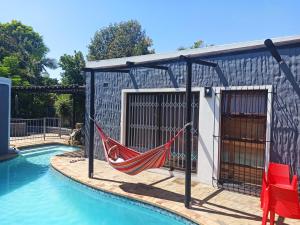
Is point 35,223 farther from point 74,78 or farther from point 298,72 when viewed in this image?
point 74,78

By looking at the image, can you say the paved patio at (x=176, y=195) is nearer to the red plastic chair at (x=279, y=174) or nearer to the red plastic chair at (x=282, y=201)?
the red plastic chair at (x=279, y=174)

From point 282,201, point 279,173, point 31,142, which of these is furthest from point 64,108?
point 282,201

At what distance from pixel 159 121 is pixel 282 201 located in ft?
14.7

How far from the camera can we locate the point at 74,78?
72.1 feet

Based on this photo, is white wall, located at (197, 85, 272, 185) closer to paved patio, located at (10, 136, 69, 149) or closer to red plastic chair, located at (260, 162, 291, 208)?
red plastic chair, located at (260, 162, 291, 208)

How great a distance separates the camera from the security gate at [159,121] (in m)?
7.60

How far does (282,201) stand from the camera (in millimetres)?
4023

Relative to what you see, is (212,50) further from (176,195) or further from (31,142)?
(31,142)

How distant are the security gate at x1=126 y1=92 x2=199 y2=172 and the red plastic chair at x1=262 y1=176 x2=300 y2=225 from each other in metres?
3.34

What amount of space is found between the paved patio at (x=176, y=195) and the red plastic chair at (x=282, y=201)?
80cm

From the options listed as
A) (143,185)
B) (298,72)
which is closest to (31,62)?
(143,185)

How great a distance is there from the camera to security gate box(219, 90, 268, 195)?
629 cm

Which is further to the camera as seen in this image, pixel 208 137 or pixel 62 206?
pixel 208 137

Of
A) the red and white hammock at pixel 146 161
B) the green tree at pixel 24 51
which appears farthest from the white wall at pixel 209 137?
the green tree at pixel 24 51
